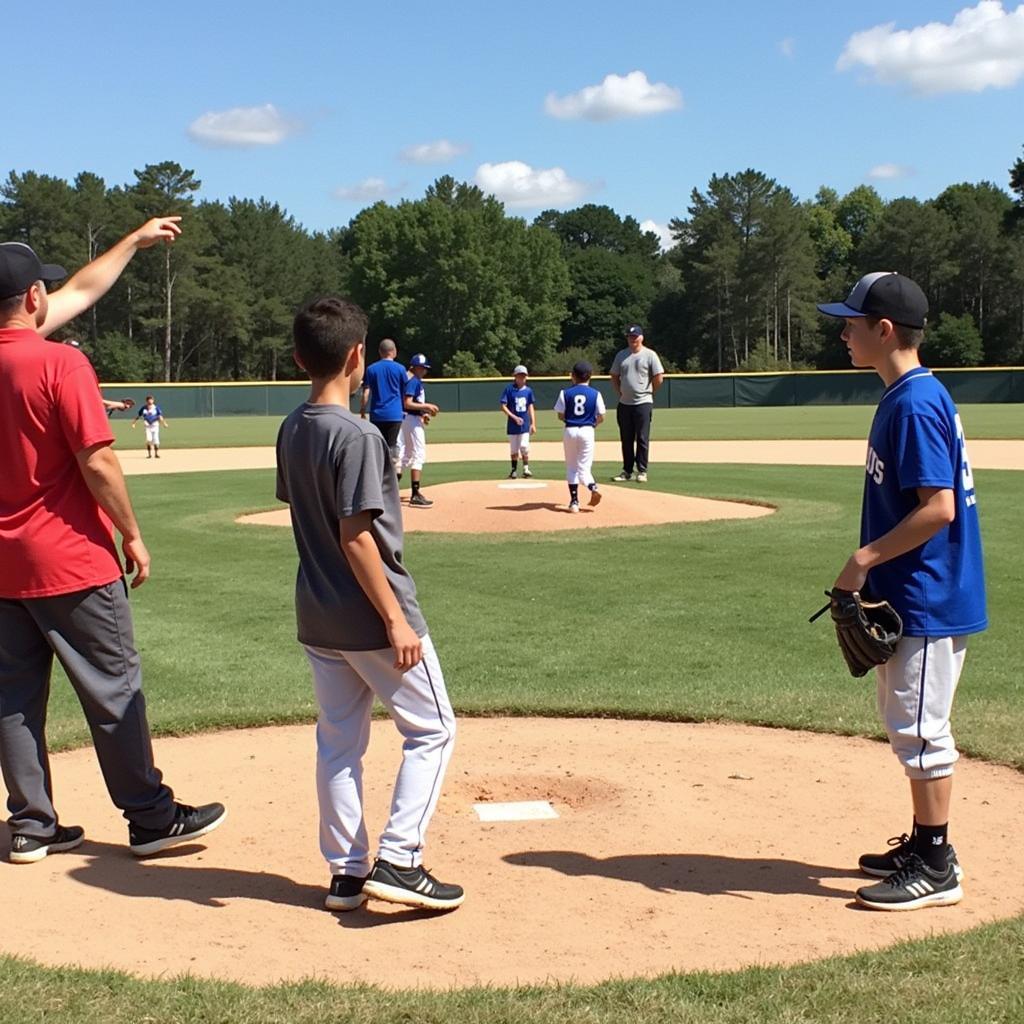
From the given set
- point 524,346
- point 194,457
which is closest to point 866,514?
point 194,457

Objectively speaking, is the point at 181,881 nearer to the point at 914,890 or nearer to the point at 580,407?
the point at 914,890

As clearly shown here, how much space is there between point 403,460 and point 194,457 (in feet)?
44.9

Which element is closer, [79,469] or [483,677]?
[79,469]

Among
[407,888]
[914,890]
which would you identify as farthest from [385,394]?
[914,890]

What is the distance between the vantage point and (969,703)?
6.68m

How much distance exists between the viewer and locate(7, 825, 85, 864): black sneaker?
4.52 meters

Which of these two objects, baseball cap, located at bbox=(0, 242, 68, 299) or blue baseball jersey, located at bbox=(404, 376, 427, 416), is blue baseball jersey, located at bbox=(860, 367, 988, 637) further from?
blue baseball jersey, located at bbox=(404, 376, 427, 416)

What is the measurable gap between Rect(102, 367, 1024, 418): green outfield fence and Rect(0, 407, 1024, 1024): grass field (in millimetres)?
37483

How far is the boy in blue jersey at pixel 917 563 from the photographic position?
12.9ft

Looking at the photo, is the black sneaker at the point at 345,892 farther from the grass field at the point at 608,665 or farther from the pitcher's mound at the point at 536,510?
the pitcher's mound at the point at 536,510

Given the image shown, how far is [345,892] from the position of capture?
404cm

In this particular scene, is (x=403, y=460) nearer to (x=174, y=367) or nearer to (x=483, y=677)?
(x=483, y=677)

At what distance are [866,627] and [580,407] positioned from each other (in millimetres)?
10901

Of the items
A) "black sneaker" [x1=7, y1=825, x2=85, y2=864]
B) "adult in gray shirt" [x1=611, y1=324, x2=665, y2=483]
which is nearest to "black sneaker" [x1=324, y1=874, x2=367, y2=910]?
"black sneaker" [x1=7, y1=825, x2=85, y2=864]
